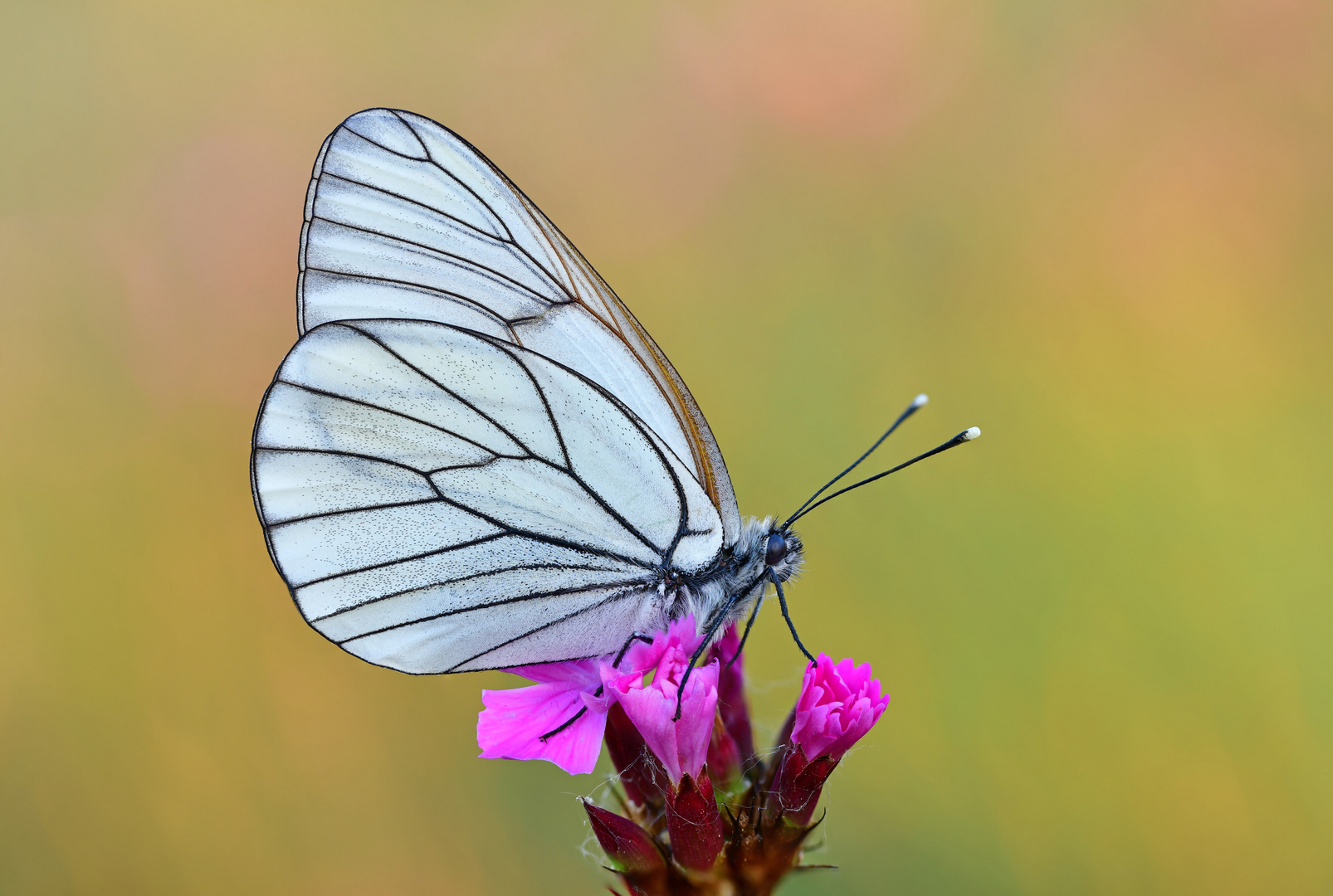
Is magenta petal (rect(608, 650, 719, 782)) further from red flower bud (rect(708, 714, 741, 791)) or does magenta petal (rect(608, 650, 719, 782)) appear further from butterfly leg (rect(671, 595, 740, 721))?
red flower bud (rect(708, 714, 741, 791))

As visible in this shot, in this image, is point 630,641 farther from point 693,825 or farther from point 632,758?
point 693,825

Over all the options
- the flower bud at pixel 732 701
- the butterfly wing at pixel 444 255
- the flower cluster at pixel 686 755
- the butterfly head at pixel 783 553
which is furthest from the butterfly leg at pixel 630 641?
the butterfly wing at pixel 444 255

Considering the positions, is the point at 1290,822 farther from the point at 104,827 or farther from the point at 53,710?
the point at 53,710

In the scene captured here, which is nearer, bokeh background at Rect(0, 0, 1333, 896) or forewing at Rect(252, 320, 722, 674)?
forewing at Rect(252, 320, 722, 674)

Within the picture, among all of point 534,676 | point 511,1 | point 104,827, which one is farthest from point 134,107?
point 534,676

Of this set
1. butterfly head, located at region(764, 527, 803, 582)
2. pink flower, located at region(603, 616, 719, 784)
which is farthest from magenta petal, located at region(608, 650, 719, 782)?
butterfly head, located at region(764, 527, 803, 582)

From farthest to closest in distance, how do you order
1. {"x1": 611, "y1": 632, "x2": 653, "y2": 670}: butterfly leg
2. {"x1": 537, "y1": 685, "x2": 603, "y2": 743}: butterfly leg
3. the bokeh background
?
1. the bokeh background
2. {"x1": 611, "y1": 632, "x2": 653, "y2": 670}: butterfly leg
3. {"x1": 537, "y1": 685, "x2": 603, "y2": 743}: butterfly leg

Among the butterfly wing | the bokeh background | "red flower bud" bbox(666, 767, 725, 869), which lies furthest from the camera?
the bokeh background

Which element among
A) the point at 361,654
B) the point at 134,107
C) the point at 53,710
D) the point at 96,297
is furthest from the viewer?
the point at 134,107

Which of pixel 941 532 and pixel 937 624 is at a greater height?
pixel 941 532

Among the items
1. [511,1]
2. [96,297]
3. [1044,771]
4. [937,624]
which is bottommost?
[1044,771]
